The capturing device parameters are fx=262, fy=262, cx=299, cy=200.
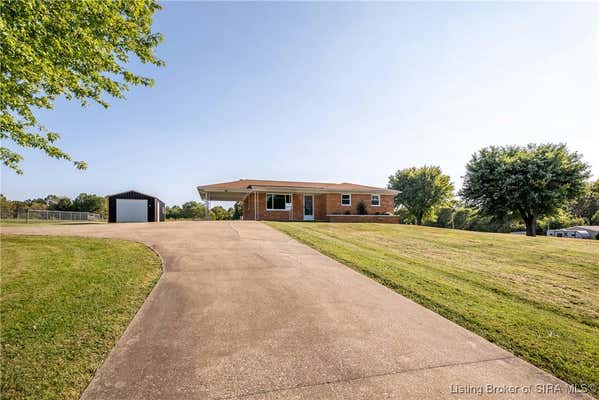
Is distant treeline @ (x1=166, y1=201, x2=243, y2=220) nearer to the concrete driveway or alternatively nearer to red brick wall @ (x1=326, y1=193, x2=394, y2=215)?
red brick wall @ (x1=326, y1=193, x2=394, y2=215)

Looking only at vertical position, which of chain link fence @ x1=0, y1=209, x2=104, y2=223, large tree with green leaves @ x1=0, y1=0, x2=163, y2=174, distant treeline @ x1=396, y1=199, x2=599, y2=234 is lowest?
distant treeline @ x1=396, y1=199, x2=599, y2=234

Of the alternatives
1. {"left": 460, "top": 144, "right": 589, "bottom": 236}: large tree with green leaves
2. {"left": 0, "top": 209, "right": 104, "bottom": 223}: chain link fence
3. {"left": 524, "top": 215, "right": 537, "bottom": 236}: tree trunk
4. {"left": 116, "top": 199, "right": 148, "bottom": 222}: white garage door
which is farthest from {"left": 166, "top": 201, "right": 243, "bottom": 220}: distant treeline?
{"left": 524, "top": 215, "right": 537, "bottom": 236}: tree trunk

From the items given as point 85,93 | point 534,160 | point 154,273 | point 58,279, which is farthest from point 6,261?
point 534,160

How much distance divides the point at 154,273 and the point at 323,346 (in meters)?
4.10

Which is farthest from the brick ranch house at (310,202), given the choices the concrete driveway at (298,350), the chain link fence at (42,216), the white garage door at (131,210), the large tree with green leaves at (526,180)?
the chain link fence at (42,216)

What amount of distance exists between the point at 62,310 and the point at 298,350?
328 cm

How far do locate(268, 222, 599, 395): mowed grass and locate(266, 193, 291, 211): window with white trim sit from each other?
528 inches

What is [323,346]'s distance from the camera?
3.00 m

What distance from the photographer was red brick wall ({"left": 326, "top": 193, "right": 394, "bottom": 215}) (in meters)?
23.7

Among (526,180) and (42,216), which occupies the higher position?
(526,180)

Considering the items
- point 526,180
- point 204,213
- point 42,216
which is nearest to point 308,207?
point 526,180

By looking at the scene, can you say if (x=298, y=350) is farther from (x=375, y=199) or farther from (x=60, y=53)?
(x=375, y=199)

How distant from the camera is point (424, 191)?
1554 inches

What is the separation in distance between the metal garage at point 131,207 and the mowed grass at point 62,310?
1645cm
